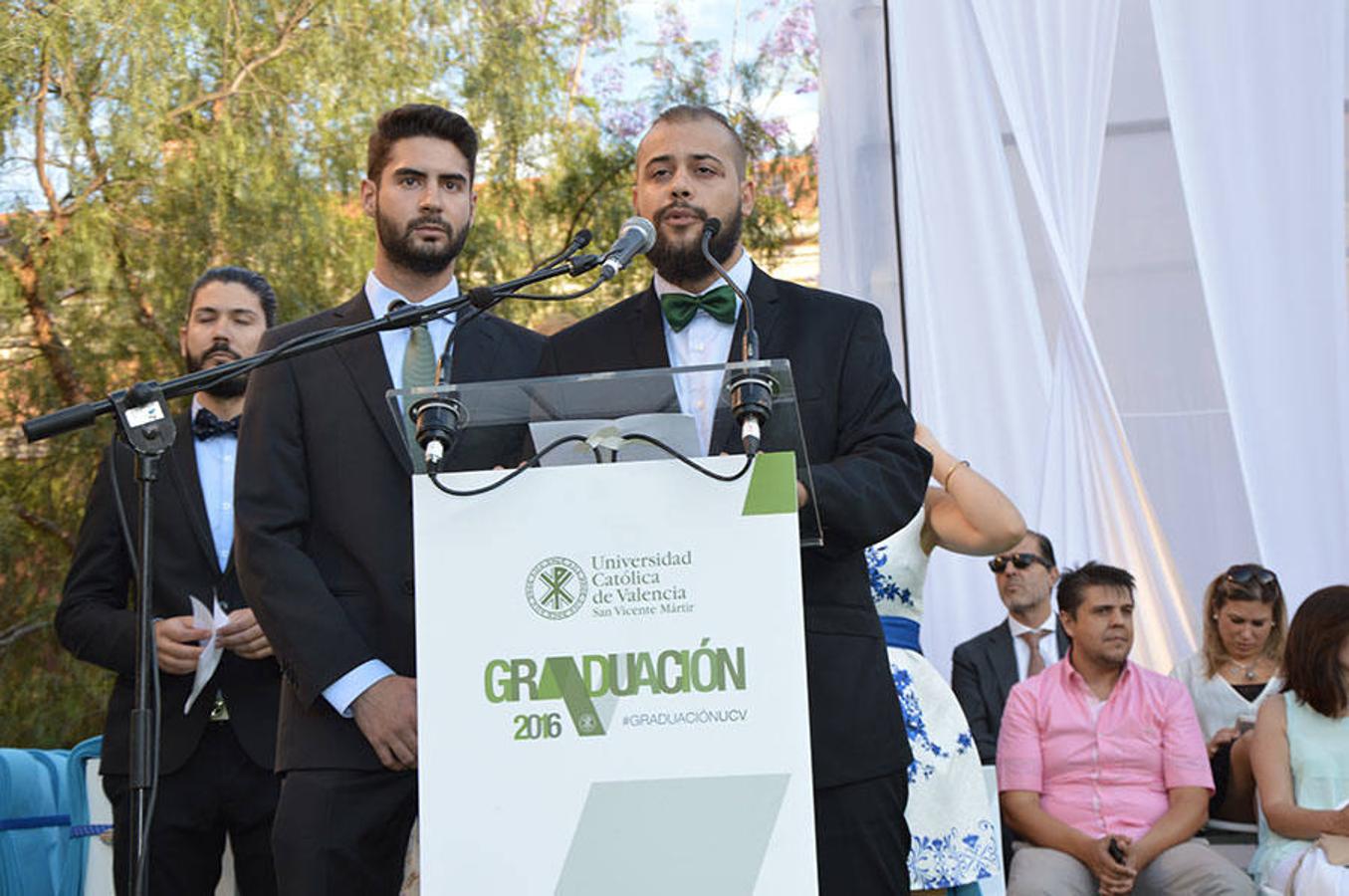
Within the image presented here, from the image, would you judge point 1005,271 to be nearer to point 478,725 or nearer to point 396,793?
point 396,793

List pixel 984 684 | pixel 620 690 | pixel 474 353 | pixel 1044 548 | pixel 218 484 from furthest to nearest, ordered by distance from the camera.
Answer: pixel 1044 548
pixel 984 684
pixel 218 484
pixel 474 353
pixel 620 690

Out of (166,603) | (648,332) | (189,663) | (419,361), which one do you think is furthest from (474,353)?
(166,603)

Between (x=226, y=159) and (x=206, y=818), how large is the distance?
6529mm

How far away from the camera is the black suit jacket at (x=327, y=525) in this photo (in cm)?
271

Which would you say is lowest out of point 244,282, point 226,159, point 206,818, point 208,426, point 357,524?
point 206,818

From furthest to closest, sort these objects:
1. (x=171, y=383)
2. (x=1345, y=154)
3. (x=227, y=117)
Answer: (x=227, y=117), (x=1345, y=154), (x=171, y=383)

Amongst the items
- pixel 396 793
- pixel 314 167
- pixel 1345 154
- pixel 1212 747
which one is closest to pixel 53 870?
pixel 396 793

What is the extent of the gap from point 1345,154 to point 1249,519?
1.33 meters

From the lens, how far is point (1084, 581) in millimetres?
4977

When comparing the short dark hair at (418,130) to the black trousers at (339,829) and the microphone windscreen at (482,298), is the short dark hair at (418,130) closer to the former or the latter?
the microphone windscreen at (482,298)

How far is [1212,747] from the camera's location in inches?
201

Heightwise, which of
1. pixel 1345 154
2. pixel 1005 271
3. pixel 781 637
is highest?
pixel 1345 154

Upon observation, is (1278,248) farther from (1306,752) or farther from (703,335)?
(703,335)

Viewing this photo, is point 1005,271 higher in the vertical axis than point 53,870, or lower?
higher
